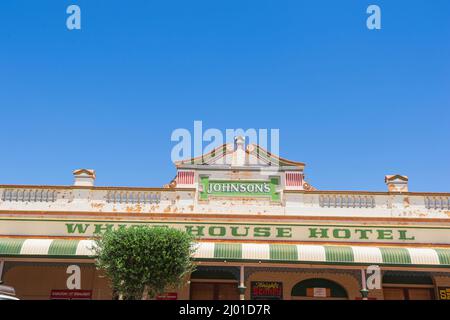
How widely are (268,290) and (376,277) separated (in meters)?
4.84

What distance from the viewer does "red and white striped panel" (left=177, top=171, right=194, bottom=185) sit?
21.8 m

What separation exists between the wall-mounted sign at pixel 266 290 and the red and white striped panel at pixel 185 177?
18.3ft

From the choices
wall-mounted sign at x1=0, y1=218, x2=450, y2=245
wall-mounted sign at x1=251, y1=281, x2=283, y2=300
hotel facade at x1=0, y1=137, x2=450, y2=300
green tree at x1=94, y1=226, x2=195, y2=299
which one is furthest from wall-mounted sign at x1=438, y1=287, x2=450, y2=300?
green tree at x1=94, y1=226, x2=195, y2=299

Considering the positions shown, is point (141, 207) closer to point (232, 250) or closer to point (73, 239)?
point (73, 239)

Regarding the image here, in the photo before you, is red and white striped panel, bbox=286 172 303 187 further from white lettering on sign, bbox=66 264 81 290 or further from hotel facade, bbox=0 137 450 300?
white lettering on sign, bbox=66 264 81 290

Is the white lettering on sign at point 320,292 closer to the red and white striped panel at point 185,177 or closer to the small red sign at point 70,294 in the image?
the red and white striped panel at point 185,177

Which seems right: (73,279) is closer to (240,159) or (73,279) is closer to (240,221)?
(240,221)

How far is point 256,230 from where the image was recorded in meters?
20.6

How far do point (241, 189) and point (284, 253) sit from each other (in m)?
4.05

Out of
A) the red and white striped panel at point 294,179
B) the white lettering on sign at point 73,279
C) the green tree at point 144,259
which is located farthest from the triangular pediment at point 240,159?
the white lettering on sign at point 73,279

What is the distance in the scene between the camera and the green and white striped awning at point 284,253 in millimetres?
18500

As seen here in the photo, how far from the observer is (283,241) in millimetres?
20375

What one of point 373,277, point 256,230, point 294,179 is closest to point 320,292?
point 373,277
